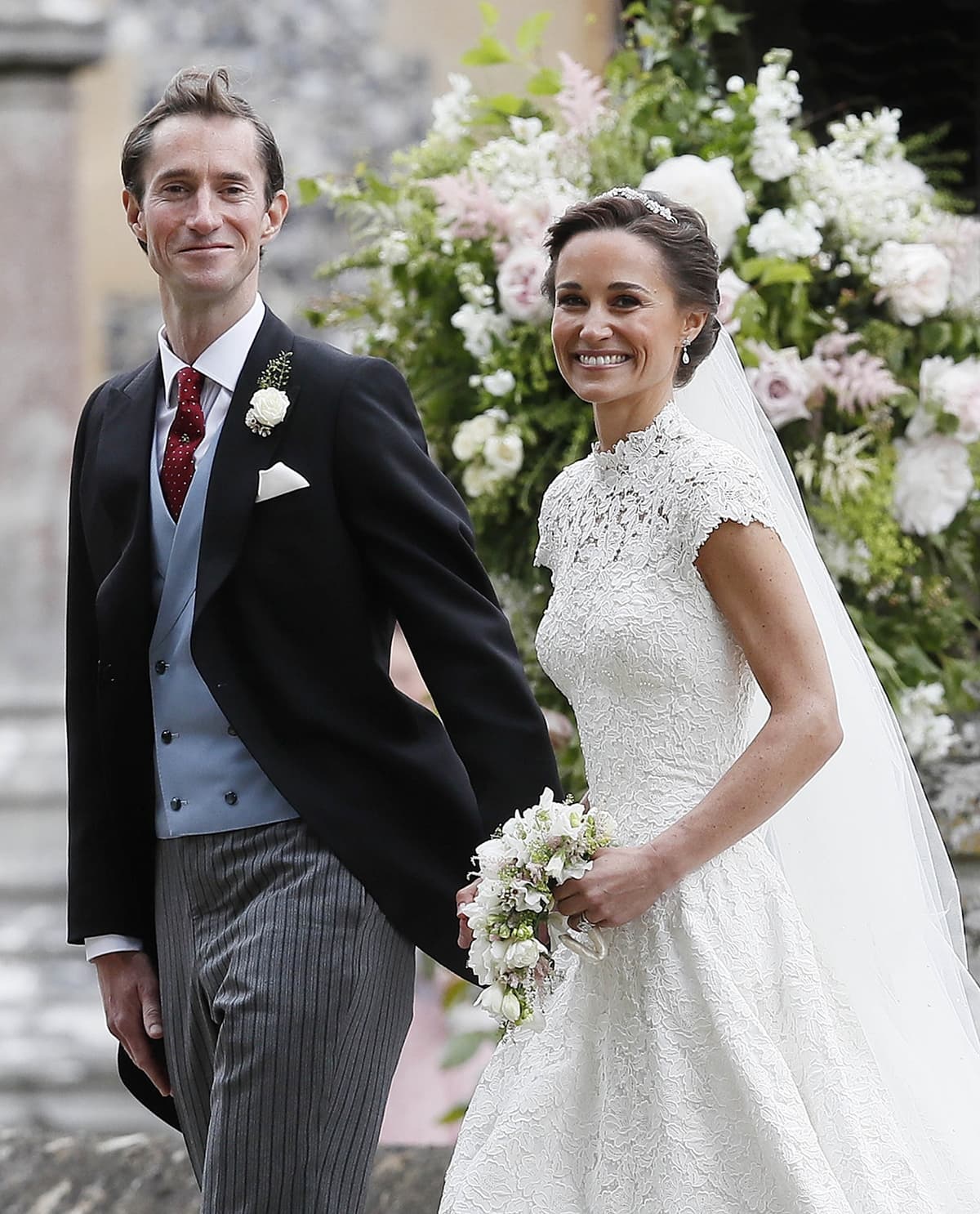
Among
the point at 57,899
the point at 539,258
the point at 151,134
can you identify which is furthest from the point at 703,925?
the point at 57,899

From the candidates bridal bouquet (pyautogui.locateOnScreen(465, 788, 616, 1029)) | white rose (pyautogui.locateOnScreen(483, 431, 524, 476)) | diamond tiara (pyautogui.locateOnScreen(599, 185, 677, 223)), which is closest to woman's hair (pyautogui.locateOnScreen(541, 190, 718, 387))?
diamond tiara (pyautogui.locateOnScreen(599, 185, 677, 223))

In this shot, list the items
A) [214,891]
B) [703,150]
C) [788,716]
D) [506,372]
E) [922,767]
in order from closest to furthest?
[788,716] → [214,891] → [506,372] → [703,150] → [922,767]

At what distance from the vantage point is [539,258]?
12.0 ft

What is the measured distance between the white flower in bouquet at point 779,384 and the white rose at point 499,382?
456 millimetres

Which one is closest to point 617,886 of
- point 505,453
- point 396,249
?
point 505,453

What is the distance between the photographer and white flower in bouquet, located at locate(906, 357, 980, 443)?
377 cm

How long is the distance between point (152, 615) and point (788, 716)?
2.87 feet

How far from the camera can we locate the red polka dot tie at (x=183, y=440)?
2631 mm

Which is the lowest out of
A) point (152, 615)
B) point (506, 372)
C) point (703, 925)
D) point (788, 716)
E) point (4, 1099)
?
point (4, 1099)

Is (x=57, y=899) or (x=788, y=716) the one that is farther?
(x=57, y=899)

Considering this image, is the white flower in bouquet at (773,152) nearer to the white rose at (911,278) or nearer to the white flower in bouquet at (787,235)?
the white flower in bouquet at (787,235)

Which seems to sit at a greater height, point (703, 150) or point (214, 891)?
point (703, 150)

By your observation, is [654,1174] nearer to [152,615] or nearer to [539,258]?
[152,615]

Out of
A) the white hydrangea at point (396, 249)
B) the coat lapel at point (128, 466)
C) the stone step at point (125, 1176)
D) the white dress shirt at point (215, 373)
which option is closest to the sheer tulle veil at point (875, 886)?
the white dress shirt at point (215, 373)
